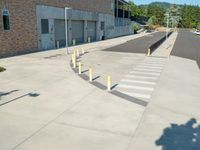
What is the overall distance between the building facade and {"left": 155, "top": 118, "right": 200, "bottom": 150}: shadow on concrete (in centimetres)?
2045

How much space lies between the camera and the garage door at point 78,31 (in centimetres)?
4166

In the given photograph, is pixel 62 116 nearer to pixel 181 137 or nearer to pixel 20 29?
pixel 181 137

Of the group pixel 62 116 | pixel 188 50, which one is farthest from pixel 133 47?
pixel 62 116

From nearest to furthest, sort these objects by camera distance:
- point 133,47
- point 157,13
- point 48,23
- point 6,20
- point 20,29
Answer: point 6,20
point 20,29
point 48,23
point 133,47
point 157,13

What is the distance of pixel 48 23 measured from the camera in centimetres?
3347

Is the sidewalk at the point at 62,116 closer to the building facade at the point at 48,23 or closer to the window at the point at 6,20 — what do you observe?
the window at the point at 6,20

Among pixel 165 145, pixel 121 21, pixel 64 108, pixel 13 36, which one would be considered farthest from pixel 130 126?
pixel 121 21

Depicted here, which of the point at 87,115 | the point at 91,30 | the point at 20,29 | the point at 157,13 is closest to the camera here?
the point at 87,115

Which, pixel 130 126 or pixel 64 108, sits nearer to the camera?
pixel 130 126

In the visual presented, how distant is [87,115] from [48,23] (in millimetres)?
25542

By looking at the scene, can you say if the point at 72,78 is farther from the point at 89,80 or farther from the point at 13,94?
the point at 13,94

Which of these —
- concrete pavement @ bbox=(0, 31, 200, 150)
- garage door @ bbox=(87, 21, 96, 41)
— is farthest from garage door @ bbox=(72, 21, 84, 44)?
concrete pavement @ bbox=(0, 31, 200, 150)

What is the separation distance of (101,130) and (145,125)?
177 cm

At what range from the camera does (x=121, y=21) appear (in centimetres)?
7081
